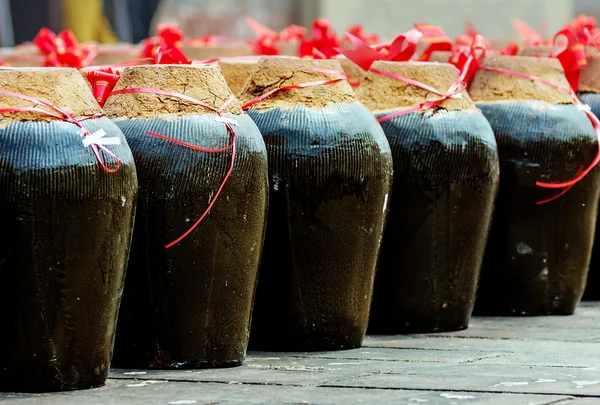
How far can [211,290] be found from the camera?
452 centimetres

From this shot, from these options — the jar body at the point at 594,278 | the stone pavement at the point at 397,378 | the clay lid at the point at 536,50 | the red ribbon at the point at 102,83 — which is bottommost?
the jar body at the point at 594,278

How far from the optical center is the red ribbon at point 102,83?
4.87 m

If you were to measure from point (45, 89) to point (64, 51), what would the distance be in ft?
9.27

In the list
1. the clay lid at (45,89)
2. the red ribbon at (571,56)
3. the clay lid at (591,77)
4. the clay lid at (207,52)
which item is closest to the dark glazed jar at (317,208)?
the clay lid at (45,89)

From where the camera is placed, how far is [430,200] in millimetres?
5340

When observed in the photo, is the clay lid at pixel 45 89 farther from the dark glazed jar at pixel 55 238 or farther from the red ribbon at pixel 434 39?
the red ribbon at pixel 434 39

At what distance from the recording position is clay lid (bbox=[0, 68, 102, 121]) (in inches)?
162

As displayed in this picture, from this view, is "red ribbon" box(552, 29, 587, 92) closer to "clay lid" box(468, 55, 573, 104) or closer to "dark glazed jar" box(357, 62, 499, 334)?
"clay lid" box(468, 55, 573, 104)

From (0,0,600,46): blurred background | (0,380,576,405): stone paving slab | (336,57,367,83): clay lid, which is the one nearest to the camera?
(0,380,576,405): stone paving slab

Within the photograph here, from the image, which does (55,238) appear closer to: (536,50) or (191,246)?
(191,246)

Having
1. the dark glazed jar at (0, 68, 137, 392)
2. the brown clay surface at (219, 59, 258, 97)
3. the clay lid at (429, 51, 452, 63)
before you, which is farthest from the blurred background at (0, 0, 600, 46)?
the dark glazed jar at (0, 68, 137, 392)

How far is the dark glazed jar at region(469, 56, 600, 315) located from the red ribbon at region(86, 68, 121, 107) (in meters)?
1.71

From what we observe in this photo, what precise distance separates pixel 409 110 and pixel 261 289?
913 mm

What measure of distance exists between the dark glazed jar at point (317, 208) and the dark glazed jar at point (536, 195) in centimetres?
101
